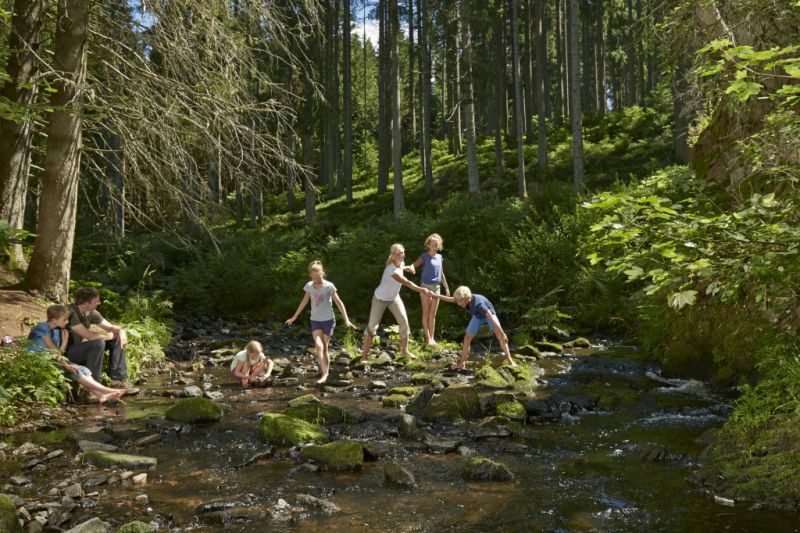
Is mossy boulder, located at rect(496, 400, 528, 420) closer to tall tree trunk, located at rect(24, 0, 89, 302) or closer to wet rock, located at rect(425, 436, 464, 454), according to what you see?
wet rock, located at rect(425, 436, 464, 454)

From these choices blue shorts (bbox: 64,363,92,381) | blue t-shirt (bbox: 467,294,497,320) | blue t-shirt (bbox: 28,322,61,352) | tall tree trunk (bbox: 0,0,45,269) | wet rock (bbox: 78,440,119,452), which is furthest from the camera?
tall tree trunk (bbox: 0,0,45,269)

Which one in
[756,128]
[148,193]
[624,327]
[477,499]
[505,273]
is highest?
[756,128]

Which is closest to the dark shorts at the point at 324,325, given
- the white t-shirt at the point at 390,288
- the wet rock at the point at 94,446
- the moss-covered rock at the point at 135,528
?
the white t-shirt at the point at 390,288

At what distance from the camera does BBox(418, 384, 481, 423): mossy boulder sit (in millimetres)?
7902

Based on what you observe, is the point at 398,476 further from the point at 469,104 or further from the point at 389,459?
the point at 469,104

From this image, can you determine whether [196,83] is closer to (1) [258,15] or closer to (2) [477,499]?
(1) [258,15]

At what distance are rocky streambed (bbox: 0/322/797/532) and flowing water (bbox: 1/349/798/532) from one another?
20 millimetres

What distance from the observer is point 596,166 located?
31.9 metres

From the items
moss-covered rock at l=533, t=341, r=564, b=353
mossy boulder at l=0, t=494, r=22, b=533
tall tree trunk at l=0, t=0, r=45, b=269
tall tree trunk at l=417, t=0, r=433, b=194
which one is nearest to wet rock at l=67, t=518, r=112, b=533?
mossy boulder at l=0, t=494, r=22, b=533

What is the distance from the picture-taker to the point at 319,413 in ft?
25.7

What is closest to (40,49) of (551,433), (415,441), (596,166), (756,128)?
(415,441)

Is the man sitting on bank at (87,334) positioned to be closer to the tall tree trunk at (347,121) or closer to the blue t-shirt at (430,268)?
the blue t-shirt at (430,268)

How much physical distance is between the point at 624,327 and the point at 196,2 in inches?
411

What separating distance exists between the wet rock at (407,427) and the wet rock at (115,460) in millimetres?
2534
